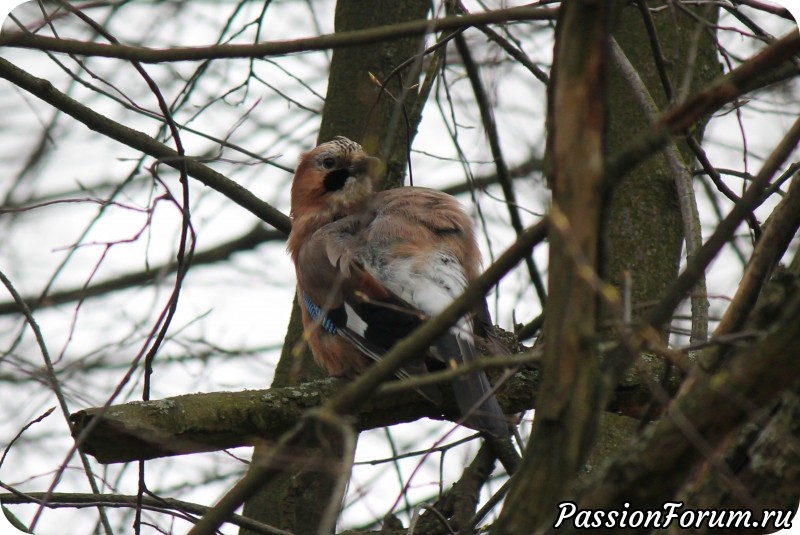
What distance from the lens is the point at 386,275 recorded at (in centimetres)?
562

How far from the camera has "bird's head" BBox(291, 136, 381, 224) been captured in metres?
6.84

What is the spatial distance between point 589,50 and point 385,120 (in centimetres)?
409

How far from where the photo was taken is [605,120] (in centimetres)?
225

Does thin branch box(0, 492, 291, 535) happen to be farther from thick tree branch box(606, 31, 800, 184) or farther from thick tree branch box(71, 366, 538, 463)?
thick tree branch box(606, 31, 800, 184)

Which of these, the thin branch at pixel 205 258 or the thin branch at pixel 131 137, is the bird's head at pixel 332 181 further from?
the thin branch at pixel 205 258

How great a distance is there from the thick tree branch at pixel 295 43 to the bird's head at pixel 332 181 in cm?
304

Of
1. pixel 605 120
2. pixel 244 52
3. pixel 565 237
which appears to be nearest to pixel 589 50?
pixel 605 120

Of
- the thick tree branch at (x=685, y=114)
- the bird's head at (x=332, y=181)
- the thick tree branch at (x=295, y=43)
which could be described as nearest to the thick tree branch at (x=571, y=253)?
the thick tree branch at (x=685, y=114)

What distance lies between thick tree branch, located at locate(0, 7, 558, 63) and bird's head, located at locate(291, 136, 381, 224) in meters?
3.04

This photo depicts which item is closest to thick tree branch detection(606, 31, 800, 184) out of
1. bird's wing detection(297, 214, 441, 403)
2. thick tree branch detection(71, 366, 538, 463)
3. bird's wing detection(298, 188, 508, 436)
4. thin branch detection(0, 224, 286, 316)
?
thick tree branch detection(71, 366, 538, 463)

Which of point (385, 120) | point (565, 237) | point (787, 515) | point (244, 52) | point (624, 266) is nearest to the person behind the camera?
point (565, 237)

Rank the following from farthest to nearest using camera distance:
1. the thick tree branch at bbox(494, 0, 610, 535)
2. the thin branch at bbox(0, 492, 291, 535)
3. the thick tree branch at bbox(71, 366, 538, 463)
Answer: the thin branch at bbox(0, 492, 291, 535)
the thick tree branch at bbox(71, 366, 538, 463)
the thick tree branch at bbox(494, 0, 610, 535)

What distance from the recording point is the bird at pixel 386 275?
5.27 meters

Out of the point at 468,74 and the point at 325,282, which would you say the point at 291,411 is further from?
the point at 468,74
